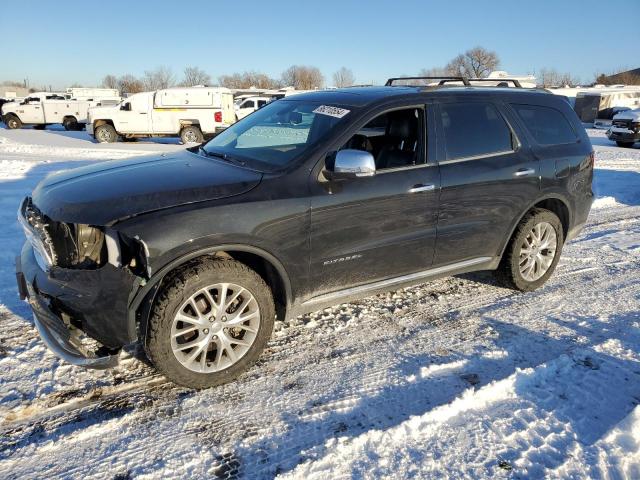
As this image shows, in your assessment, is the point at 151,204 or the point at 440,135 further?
the point at 440,135

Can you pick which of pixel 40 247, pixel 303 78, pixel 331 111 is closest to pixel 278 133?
pixel 331 111

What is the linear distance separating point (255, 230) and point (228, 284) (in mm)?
370

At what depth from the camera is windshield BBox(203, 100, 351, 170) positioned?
11.3 feet

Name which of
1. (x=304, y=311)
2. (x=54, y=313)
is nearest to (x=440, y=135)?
(x=304, y=311)

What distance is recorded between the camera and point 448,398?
294 cm

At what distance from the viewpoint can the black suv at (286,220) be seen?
2754 millimetres

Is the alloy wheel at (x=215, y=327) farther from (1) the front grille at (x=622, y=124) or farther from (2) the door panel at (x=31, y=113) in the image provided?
(2) the door panel at (x=31, y=113)

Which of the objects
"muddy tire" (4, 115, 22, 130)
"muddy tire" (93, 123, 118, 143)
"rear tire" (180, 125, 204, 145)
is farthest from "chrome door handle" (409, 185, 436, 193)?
"muddy tire" (4, 115, 22, 130)

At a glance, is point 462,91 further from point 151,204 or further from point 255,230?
point 151,204

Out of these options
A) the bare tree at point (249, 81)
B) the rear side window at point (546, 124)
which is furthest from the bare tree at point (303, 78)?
the rear side window at point (546, 124)

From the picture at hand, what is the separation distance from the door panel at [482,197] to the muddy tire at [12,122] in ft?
92.7

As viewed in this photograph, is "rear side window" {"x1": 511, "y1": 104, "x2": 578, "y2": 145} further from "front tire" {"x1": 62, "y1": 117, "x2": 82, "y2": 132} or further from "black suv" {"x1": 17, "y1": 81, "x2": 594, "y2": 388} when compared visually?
"front tire" {"x1": 62, "y1": 117, "x2": 82, "y2": 132}

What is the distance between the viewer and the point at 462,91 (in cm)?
411

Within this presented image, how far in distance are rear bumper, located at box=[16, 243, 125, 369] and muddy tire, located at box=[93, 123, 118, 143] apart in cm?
1745
